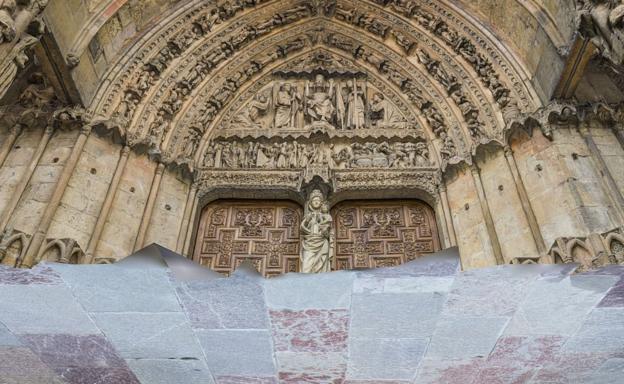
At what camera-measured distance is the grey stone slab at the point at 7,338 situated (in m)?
2.33

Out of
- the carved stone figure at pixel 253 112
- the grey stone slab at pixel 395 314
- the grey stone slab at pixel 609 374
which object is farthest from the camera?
the carved stone figure at pixel 253 112

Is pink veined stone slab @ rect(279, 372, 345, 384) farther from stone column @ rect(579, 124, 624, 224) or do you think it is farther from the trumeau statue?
stone column @ rect(579, 124, 624, 224)

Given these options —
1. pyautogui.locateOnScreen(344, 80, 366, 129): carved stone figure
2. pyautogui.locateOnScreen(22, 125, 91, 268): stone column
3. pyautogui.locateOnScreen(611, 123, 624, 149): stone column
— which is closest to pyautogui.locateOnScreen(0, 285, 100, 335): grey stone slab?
pyautogui.locateOnScreen(22, 125, 91, 268): stone column

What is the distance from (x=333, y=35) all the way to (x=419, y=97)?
246 cm

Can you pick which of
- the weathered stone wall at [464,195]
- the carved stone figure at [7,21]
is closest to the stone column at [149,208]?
the weathered stone wall at [464,195]

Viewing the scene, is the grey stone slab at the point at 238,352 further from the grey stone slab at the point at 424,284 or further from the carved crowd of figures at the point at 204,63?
the carved crowd of figures at the point at 204,63

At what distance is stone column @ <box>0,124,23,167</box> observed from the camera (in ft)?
21.0

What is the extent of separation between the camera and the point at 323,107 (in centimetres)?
882

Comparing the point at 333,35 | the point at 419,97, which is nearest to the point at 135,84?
the point at 333,35

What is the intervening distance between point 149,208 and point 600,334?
5738 mm

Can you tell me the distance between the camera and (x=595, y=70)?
6707 millimetres

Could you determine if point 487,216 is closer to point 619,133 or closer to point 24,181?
point 619,133

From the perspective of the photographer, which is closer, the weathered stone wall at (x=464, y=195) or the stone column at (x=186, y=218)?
the weathered stone wall at (x=464, y=195)

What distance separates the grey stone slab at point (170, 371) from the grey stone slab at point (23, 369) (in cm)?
33
